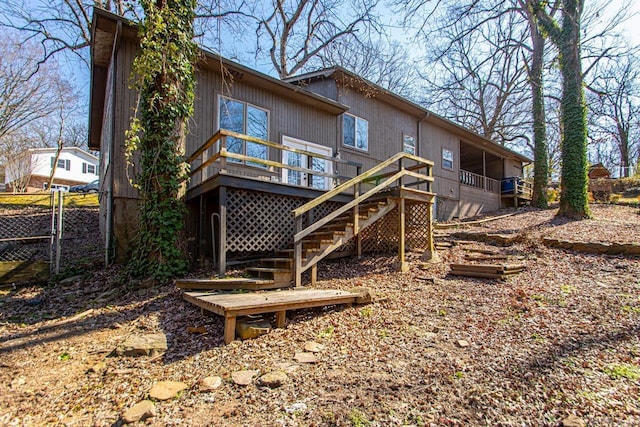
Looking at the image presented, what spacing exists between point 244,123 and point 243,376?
7561 millimetres

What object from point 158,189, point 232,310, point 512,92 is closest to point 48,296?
point 158,189

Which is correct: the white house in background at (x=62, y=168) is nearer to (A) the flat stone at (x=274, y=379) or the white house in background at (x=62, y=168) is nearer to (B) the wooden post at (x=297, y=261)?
(B) the wooden post at (x=297, y=261)

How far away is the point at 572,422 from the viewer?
2.30 metres

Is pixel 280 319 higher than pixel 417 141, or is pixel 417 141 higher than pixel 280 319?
pixel 417 141

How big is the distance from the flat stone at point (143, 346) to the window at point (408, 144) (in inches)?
483

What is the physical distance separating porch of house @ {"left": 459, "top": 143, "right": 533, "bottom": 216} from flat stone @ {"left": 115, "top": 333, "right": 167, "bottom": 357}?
616 inches

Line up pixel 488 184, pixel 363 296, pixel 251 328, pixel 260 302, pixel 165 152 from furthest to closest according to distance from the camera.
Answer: pixel 488 184 → pixel 165 152 → pixel 363 296 → pixel 260 302 → pixel 251 328

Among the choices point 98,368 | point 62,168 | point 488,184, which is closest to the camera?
point 98,368

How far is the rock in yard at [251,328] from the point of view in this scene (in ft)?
12.6

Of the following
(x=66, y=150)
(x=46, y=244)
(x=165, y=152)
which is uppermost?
(x=66, y=150)

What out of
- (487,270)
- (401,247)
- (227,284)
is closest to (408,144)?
(401,247)

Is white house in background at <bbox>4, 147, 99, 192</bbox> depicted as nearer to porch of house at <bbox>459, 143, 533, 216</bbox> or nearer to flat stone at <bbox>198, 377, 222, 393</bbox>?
porch of house at <bbox>459, 143, 533, 216</bbox>

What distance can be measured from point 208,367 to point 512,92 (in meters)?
25.6

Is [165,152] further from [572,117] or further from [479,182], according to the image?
[479,182]
